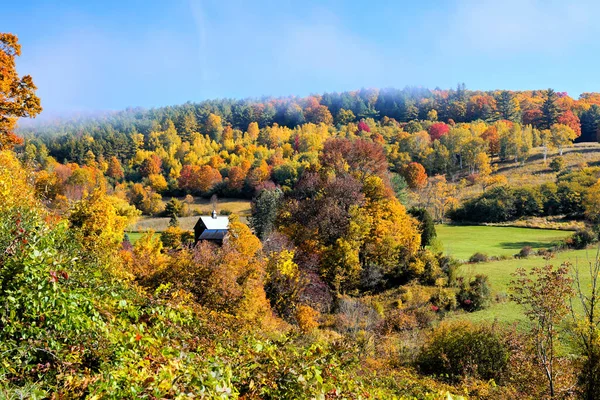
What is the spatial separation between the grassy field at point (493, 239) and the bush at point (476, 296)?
11.8 meters

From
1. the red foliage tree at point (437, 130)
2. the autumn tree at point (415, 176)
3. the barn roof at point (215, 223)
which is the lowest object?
the barn roof at point (215, 223)

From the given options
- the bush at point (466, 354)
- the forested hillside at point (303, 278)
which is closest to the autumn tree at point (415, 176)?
the forested hillside at point (303, 278)

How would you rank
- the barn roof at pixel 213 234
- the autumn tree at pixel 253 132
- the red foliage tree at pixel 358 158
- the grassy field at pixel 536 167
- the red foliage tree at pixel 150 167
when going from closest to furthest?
the red foliage tree at pixel 358 158 < the barn roof at pixel 213 234 < the grassy field at pixel 536 167 < the red foliage tree at pixel 150 167 < the autumn tree at pixel 253 132

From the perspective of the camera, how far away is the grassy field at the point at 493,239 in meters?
37.8

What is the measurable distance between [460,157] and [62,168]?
86.5 metres

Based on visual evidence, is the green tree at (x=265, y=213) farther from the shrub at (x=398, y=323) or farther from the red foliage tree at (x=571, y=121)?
the red foliage tree at (x=571, y=121)

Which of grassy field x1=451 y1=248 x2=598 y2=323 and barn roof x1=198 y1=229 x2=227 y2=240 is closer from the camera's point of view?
grassy field x1=451 y1=248 x2=598 y2=323

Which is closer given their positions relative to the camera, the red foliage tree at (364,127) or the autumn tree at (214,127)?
the red foliage tree at (364,127)

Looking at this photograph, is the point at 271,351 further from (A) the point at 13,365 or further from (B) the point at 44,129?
(B) the point at 44,129

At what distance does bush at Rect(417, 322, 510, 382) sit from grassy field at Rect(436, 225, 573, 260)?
21.0 m

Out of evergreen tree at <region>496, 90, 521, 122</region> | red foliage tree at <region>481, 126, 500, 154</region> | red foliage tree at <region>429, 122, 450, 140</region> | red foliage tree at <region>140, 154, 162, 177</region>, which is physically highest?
evergreen tree at <region>496, 90, 521, 122</region>

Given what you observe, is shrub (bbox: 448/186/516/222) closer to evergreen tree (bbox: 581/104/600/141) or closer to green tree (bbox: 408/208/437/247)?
green tree (bbox: 408/208/437/247)

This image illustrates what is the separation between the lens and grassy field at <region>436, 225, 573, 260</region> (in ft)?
124

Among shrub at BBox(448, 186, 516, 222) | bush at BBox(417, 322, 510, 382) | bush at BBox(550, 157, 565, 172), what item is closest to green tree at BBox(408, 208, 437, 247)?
bush at BBox(417, 322, 510, 382)
